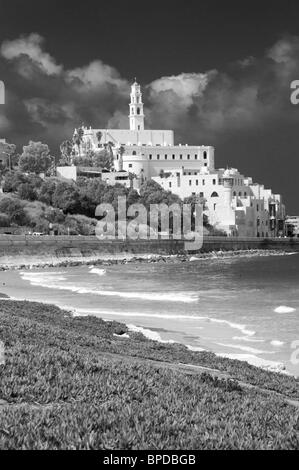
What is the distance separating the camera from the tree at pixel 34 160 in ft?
540

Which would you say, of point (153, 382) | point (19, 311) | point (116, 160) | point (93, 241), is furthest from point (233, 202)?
point (153, 382)

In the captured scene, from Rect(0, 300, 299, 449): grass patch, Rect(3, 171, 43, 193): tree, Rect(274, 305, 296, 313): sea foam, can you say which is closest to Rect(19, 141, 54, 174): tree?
Rect(3, 171, 43, 193): tree

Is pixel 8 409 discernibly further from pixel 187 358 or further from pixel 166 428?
pixel 187 358

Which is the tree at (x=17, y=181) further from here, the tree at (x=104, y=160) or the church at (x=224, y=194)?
the tree at (x=104, y=160)

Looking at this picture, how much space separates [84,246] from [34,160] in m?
57.9

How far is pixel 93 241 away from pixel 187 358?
9727 centimetres

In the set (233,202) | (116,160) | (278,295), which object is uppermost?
(116,160)

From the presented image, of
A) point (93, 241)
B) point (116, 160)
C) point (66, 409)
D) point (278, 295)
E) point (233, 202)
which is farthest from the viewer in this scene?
point (116, 160)

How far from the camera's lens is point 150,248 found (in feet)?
412

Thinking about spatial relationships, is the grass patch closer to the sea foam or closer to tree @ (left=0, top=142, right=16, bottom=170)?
the sea foam

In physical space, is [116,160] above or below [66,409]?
above

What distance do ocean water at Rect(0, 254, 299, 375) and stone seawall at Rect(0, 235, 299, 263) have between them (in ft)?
119

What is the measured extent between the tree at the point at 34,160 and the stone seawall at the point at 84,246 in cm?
4786

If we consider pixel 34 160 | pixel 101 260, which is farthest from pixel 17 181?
pixel 101 260
